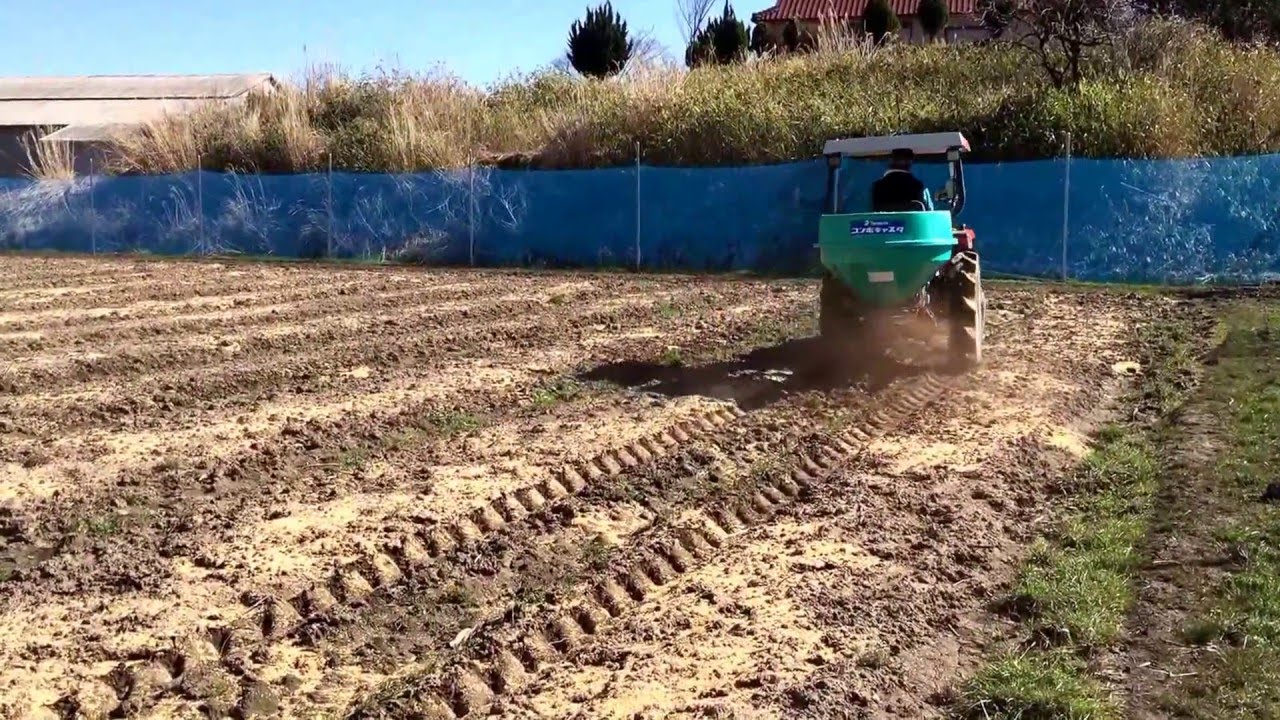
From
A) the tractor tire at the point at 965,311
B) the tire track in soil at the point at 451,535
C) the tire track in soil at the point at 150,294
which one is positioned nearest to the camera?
the tire track in soil at the point at 451,535

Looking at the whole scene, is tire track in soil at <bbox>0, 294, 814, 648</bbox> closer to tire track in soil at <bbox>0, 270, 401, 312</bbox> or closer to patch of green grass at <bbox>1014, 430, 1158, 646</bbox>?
patch of green grass at <bbox>1014, 430, 1158, 646</bbox>

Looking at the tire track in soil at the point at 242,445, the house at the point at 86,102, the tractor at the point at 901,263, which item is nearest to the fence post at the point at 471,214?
the house at the point at 86,102

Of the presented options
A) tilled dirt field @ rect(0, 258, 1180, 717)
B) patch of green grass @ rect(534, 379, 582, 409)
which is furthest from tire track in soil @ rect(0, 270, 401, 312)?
patch of green grass @ rect(534, 379, 582, 409)

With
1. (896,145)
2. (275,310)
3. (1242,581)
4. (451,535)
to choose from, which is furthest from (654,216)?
(1242,581)

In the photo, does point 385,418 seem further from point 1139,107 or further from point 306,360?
point 1139,107

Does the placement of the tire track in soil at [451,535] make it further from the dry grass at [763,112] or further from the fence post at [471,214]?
the fence post at [471,214]

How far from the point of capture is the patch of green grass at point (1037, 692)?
4.25 metres

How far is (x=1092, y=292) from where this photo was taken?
1712cm

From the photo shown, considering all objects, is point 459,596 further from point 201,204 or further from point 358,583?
point 201,204

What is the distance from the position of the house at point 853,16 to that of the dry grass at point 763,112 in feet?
30.7

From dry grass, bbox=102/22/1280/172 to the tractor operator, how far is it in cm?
1049

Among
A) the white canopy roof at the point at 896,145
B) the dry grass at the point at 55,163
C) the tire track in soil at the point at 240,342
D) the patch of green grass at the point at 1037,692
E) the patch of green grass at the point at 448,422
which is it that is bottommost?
the patch of green grass at the point at 1037,692

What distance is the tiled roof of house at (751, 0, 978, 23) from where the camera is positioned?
38003 mm

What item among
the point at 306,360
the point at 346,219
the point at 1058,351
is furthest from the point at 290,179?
the point at 1058,351
